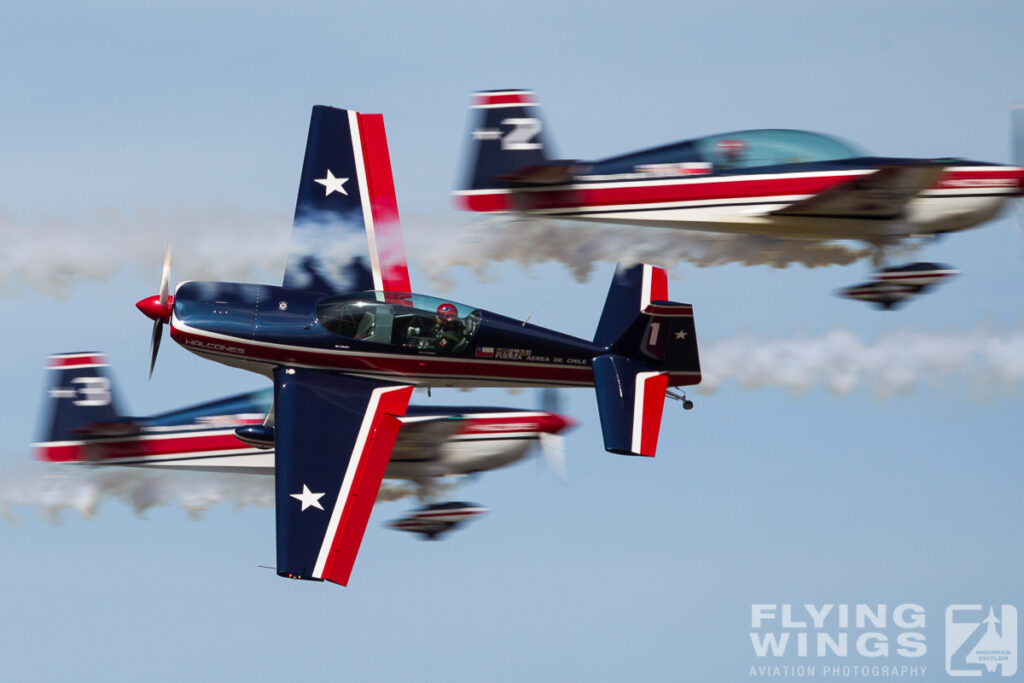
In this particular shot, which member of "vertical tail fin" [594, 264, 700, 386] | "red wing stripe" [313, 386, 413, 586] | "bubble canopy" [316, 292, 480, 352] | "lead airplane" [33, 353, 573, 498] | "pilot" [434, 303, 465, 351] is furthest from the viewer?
"lead airplane" [33, 353, 573, 498]

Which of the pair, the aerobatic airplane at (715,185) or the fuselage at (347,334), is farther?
the aerobatic airplane at (715,185)

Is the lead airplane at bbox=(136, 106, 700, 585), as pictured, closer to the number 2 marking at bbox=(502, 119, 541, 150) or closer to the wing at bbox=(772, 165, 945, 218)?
the number 2 marking at bbox=(502, 119, 541, 150)

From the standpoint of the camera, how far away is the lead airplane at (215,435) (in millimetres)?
28125

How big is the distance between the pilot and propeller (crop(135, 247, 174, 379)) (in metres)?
3.43

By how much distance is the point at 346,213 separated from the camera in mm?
27797

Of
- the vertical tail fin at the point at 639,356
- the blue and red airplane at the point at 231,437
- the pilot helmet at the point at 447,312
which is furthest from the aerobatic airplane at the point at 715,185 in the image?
the blue and red airplane at the point at 231,437

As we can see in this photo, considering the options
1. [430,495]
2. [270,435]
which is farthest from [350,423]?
[430,495]

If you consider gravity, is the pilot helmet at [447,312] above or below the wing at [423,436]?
above

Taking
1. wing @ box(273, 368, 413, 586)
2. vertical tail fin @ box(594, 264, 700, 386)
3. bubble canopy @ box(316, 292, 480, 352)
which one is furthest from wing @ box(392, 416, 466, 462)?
vertical tail fin @ box(594, 264, 700, 386)

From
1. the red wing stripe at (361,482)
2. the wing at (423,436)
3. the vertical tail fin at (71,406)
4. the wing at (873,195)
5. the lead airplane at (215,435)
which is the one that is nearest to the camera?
the red wing stripe at (361,482)

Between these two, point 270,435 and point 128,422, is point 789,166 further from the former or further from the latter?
point 128,422

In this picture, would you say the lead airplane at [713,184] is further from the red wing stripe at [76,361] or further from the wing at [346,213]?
the red wing stripe at [76,361]

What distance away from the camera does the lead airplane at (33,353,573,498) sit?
92.3 feet

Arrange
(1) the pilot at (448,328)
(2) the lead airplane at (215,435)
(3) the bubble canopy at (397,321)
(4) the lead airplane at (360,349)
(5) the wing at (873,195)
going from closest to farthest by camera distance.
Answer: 1. (4) the lead airplane at (360,349)
2. (3) the bubble canopy at (397,321)
3. (1) the pilot at (448,328)
4. (5) the wing at (873,195)
5. (2) the lead airplane at (215,435)
